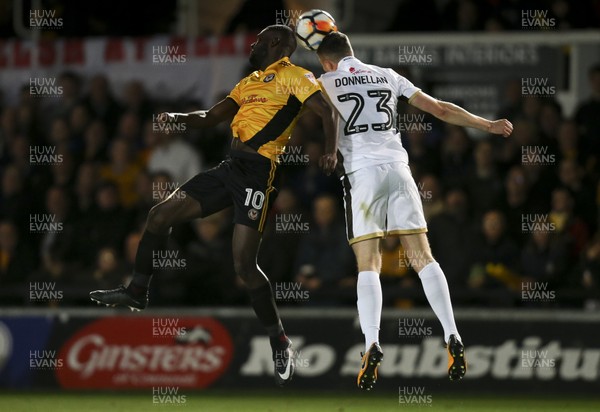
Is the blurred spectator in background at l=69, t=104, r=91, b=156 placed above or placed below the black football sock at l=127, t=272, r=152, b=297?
above

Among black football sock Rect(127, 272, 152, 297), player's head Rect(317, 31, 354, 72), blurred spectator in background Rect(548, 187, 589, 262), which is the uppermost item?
player's head Rect(317, 31, 354, 72)

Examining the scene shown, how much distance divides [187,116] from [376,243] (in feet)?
6.10

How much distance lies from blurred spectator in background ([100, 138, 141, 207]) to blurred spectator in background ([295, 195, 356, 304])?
2723 millimetres

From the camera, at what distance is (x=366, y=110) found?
10.8m

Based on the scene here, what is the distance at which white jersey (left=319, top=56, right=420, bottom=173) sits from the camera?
10742 mm

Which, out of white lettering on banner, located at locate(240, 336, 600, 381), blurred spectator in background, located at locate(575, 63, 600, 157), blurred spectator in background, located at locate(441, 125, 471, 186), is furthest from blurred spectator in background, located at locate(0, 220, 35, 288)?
blurred spectator in background, located at locate(575, 63, 600, 157)

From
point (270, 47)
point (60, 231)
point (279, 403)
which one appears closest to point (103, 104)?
point (60, 231)

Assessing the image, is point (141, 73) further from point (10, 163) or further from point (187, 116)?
point (187, 116)

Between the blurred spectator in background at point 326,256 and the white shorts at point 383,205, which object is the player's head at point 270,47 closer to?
the white shorts at point 383,205

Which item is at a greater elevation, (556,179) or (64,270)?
(556,179)

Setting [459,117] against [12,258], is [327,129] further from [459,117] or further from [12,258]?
[12,258]

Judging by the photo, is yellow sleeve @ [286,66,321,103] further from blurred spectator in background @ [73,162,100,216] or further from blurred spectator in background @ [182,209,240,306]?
blurred spectator in background @ [73,162,100,216]

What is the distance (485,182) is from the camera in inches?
571

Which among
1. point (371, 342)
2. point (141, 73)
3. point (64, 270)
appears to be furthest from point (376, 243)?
point (141, 73)
